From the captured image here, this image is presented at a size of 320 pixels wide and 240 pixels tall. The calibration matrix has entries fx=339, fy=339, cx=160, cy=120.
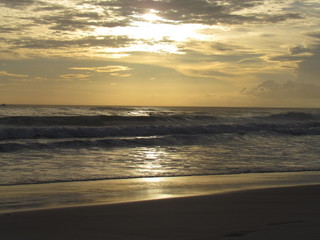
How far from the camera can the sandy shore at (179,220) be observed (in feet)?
14.2

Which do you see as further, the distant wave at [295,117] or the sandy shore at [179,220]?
the distant wave at [295,117]

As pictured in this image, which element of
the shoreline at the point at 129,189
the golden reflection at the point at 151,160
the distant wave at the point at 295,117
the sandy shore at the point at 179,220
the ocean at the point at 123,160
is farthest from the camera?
the distant wave at the point at 295,117

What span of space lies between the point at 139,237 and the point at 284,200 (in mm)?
3309

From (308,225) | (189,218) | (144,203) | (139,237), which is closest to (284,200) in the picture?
(308,225)

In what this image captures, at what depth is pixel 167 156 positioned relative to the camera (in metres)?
12.4

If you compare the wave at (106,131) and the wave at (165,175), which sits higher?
the wave at (165,175)

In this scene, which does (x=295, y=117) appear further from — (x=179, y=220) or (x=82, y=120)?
(x=179, y=220)

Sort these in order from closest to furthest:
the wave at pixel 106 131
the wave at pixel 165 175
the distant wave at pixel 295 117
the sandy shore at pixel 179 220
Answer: the sandy shore at pixel 179 220, the wave at pixel 165 175, the wave at pixel 106 131, the distant wave at pixel 295 117

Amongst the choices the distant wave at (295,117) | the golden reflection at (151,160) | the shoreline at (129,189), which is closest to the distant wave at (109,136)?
the golden reflection at (151,160)

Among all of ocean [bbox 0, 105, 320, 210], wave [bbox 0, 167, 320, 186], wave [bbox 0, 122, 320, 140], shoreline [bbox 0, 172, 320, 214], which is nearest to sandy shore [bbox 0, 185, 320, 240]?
shoreline [bbox 0, 172, 320, 214]

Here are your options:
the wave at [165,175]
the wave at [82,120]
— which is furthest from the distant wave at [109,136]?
the wave at [82,120]

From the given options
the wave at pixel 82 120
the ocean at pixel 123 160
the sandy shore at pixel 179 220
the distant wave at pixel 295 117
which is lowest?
the distant wave at pixel 295 117

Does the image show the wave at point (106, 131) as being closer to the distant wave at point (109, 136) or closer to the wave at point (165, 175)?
the distant wave at point (109, 136)

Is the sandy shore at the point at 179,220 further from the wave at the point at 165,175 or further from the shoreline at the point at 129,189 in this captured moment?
the wave at the point at 165,175
